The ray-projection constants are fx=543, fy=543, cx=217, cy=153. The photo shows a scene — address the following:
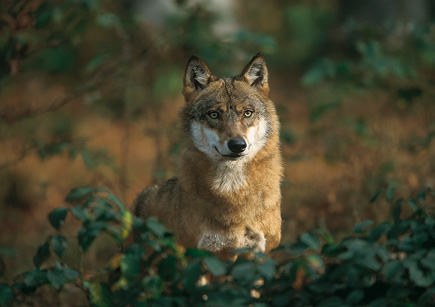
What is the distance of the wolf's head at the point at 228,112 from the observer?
470 cm

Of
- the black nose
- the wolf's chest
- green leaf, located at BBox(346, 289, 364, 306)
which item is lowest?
green leaf, located at BBox(346, 289, 364, 306)

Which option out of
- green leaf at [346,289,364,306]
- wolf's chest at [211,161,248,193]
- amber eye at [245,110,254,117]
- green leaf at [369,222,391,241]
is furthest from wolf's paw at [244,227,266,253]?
green leaf at [346,289,364,306]

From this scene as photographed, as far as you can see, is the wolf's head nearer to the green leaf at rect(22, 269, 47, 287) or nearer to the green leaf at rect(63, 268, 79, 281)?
the green leaf at rect(63, 268, 79, 281)

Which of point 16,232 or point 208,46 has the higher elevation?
point 208,46

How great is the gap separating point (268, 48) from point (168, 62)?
6.48 ft

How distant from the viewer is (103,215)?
3000 millimetres

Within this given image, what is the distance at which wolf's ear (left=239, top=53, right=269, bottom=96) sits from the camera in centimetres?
516

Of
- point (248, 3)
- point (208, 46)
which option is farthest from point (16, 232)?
point (248, 3)

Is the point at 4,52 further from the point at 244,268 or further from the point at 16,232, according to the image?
the point at 244,268

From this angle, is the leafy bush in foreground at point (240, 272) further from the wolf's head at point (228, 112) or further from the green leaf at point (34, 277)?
the wolf's head at point (228, 112)

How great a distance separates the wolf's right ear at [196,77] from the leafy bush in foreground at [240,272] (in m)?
2.21

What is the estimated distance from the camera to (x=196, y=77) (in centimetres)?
520

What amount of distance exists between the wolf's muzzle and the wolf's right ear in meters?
0.89

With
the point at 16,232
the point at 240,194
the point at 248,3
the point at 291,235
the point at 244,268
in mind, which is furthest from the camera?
the point at 248,3
